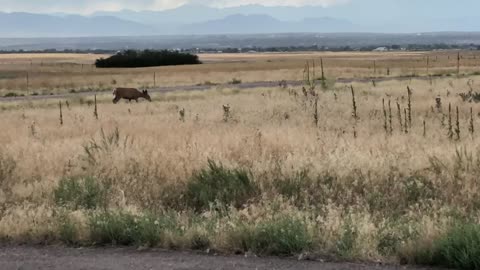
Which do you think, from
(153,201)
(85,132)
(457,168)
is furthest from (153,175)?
(85,132)

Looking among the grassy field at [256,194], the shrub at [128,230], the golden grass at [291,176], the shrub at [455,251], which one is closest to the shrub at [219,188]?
the grassy field at [256,194]

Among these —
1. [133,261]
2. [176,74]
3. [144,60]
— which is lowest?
[133,261]

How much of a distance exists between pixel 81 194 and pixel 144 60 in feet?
313

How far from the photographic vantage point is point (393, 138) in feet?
39.4

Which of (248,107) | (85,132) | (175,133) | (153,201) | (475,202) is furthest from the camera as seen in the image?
(248,107)

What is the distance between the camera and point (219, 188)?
8.35m

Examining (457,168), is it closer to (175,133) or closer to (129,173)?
(129,173)

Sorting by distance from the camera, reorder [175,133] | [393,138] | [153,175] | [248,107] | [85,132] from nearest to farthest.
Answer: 1. [153,175]
2. [393,138]
3. [175,133]
4. [85,132]
5. [248,107]

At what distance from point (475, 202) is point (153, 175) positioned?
437 cm

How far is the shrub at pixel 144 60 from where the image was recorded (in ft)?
333

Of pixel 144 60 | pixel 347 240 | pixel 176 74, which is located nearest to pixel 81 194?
pixel 347 240

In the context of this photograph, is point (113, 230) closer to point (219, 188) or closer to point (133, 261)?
point (133, 261)

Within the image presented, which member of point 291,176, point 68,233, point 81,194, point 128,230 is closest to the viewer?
point 128,230

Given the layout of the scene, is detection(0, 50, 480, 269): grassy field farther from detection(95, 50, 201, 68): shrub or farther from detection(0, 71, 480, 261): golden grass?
detection(95, 50, 201, 68): shrub
